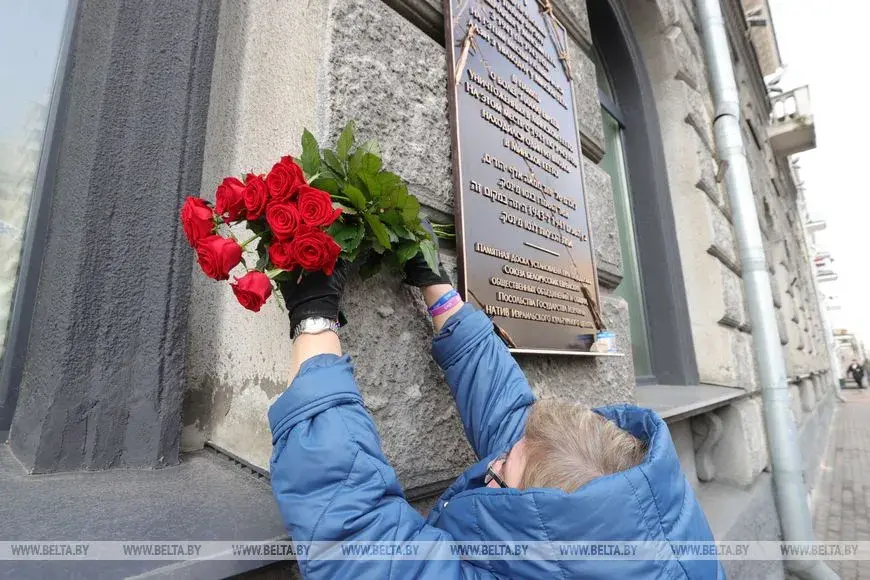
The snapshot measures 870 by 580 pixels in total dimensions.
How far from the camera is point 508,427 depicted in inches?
46.1

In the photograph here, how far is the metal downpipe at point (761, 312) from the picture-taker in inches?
124

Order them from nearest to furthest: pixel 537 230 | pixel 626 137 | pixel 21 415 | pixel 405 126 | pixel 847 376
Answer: pixel 21 415, pixel 405 126, pixel 537 230, pixel 626 137, pixel 847 376

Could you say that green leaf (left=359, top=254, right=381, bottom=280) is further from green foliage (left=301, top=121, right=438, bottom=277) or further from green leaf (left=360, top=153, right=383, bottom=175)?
green leaf (left=360, top=153, right=383, bottom=175)

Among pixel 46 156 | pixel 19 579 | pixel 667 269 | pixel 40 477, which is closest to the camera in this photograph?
pixel 19 579

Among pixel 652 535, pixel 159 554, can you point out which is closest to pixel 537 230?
pixel 652 535

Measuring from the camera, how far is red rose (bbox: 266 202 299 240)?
A: 2.71 ft

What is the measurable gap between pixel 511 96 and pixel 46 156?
1.54 meters

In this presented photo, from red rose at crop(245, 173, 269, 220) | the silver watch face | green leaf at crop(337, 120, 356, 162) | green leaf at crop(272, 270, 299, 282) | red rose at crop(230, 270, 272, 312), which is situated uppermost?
green leaf at crop(337, 120, 356, 162)

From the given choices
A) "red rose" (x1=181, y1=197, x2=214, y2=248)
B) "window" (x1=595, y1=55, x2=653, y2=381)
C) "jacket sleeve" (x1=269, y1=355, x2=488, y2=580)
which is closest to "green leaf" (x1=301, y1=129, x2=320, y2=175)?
"red rose" (x1=181, y1=197, x2=214, y2=248)

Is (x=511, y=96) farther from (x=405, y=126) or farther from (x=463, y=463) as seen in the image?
(x=463, y=463)

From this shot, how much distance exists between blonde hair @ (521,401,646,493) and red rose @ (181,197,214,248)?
74 centimetres

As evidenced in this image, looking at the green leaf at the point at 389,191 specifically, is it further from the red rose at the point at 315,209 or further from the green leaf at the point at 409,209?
the red rose at the point at 315,209

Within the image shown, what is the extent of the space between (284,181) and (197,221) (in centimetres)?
18

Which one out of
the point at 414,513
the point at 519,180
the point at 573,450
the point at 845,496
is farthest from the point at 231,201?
the point at 845,496
